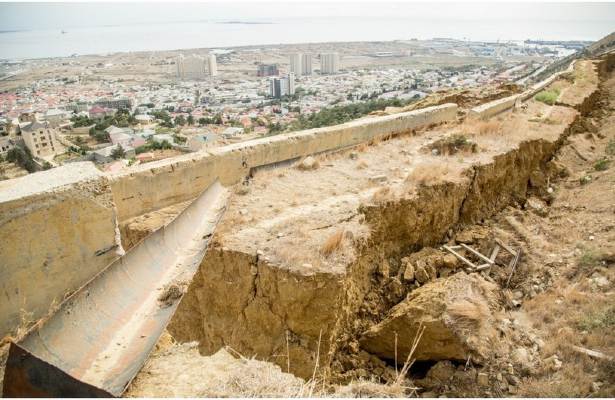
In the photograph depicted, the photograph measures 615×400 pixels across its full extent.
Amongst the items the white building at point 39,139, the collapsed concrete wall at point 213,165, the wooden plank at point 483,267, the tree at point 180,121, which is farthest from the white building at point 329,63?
the wooden plank at point 483,267

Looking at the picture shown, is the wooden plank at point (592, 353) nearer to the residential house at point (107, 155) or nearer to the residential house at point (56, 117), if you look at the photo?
the residential house at point (107, 155)

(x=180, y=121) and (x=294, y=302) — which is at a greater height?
(x=294, y=302)

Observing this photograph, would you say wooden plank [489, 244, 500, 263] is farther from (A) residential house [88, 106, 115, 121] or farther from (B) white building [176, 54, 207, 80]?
(B) white building [176, 54, 207, 80]

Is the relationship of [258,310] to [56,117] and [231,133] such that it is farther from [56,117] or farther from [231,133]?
[56,117]

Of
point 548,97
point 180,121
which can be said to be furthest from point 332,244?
point 180,121

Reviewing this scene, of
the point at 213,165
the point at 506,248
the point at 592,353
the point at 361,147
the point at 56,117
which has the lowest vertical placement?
the point at 56,117

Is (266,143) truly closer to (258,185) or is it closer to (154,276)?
(258,185)
